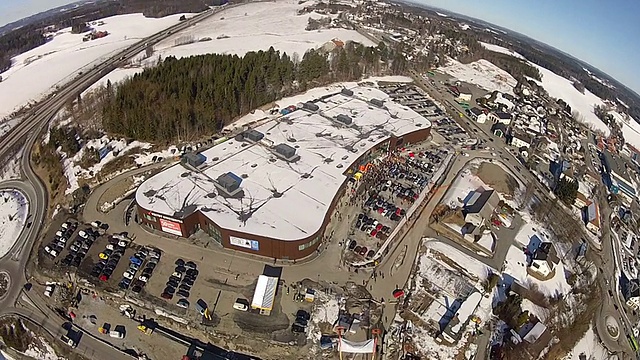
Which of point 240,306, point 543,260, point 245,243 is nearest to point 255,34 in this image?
point 245,243

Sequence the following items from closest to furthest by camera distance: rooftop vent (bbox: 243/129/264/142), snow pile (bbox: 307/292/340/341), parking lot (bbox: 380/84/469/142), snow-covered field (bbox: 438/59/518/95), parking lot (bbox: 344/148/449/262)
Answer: snow pile (bbox: 307/292/340/341)
parking lot (bbox: 344/148/449/262)
rooftop vent (bbox: 243/129/264/142)
parking lot (bbox: 380/84/469/142)
snow-covered field (bbox: 438/59/518/95)

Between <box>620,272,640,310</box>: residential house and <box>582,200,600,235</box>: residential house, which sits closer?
<box>620,272,640,310</box>: residential house

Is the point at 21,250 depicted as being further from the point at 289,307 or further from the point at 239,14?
the point at 239,14

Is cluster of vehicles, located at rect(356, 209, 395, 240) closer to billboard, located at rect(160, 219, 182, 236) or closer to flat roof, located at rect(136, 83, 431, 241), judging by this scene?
flat roof, located at rect(136, 83, 431, 241)

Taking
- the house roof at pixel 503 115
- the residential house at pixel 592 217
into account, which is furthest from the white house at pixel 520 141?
the residential house at pixel 592 217

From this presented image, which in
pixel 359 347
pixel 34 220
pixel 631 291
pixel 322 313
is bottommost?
pixel 631 291

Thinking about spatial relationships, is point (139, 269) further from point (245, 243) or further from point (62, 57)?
point (62, 57)

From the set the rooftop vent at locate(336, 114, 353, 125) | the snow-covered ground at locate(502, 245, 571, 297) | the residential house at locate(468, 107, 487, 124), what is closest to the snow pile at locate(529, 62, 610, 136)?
the residential house at locate(468, 107, 487, 124)
